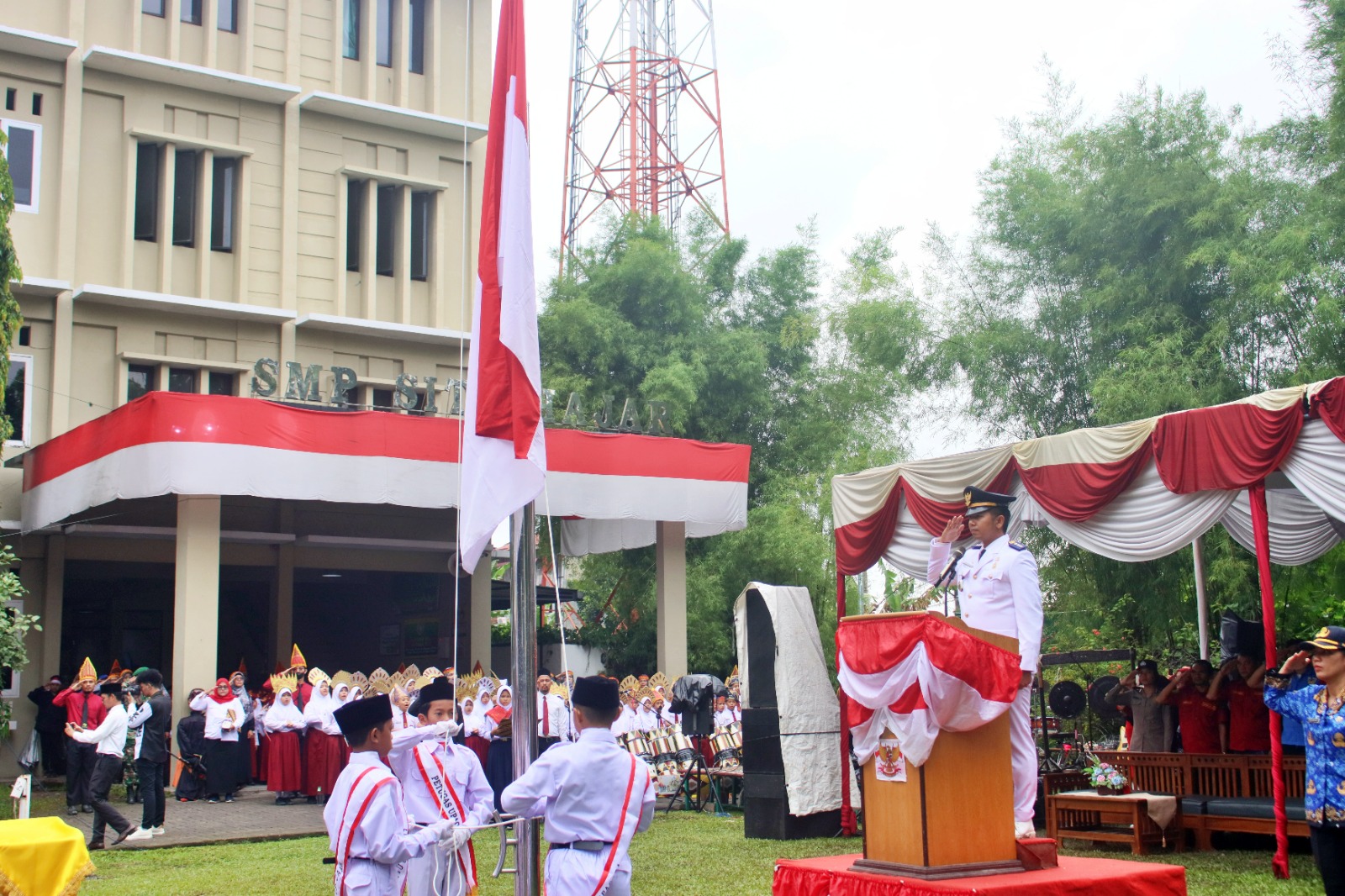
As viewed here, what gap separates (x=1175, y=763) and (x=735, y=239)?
19674 millimetres

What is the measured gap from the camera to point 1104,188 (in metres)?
19.4

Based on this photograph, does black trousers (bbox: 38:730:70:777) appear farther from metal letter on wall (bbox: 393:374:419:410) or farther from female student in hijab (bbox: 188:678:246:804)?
metal letter on wall (bbox: 393:374:419:410)

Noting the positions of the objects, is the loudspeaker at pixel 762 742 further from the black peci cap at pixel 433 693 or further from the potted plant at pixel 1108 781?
the black peci cap at pixel 433 693

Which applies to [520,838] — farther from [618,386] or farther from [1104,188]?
[618,386]

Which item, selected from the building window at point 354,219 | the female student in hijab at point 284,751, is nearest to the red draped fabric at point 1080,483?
the female student in hijab at point 284,751

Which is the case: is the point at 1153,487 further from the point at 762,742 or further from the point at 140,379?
the point at 140,379

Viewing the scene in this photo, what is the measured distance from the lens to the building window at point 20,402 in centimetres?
2025

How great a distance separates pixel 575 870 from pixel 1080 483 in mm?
6310

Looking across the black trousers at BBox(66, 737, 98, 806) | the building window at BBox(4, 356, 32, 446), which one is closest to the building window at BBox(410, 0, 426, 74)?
the building window at BBox(4, 356, 32, 446)

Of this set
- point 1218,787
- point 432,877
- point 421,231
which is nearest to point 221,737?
point 421,231

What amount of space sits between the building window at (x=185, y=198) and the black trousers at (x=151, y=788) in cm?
1106

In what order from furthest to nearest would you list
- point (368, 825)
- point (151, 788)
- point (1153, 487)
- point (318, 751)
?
point (318, 751), point (151, 788), point (1153, 487), point (368, 825)

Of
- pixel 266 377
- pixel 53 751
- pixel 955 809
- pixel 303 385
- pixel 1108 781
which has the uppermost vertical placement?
pixel 266 377

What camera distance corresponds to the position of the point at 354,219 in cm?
2391
